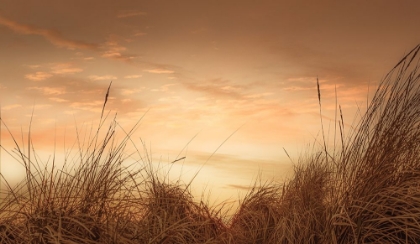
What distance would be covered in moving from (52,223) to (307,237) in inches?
63.4

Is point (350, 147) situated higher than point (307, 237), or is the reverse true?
point (350, 147)

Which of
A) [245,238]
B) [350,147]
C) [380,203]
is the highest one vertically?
[350,147]

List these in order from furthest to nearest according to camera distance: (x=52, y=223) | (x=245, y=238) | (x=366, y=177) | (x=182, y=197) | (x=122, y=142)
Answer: (x=182, y=197)
(x=245, y=238)
(x=122, y=142)
(x=366, y=177)
(x=52, y=223)

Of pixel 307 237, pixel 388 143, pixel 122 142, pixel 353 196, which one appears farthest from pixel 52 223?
pixel 388 143

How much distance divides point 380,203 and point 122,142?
1908 mm

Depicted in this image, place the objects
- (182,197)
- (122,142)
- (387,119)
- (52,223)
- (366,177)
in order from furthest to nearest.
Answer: (182,197) → (122,142) → (387,119) → (366,177) → (52,223)

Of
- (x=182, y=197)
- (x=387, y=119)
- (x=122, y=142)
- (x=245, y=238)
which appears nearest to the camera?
(x=387, y=119)

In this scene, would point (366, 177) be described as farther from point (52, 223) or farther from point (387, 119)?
point (52, 223)

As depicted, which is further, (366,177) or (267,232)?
(267,232)

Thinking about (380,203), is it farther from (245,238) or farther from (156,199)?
(156,199)

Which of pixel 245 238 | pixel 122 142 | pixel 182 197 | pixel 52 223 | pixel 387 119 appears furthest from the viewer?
pixel 182 197

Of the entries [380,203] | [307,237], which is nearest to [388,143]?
[380,203]

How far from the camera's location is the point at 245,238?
4.32m

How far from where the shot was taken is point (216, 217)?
494 cm
